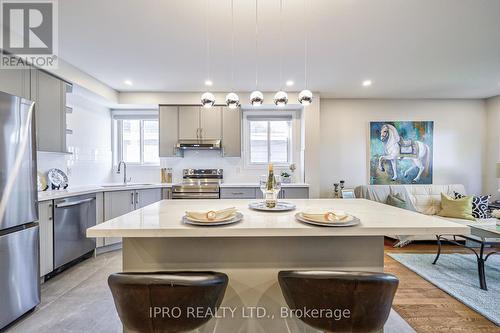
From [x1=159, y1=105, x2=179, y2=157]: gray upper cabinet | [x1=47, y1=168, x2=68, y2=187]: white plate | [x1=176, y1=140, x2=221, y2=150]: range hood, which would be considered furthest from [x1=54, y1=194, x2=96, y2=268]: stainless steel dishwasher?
[x1=176, y1=140, x2=221, y2=150]: range hood

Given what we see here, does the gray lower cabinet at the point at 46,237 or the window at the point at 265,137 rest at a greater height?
the window at the point at 265,137

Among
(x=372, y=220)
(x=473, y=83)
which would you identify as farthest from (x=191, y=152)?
(x=473, y=83)

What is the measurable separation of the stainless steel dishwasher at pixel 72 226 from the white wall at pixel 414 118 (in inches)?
151

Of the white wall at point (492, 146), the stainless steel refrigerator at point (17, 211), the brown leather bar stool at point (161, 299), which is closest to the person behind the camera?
the brown leather bar stool at point (161, 299)

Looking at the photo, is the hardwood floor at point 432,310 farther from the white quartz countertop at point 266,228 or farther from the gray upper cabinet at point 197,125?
the gray upper cabinet at point 197,125

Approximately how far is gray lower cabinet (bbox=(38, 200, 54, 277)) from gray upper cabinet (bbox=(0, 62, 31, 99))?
1.11m

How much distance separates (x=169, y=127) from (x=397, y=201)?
4018 mm

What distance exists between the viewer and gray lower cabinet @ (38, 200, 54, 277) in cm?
239

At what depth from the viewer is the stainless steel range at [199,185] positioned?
13.0 ft

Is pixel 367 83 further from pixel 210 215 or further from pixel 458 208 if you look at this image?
pixel 210 215

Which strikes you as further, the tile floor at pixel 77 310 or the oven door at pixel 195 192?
the oven door at pixel 195 192

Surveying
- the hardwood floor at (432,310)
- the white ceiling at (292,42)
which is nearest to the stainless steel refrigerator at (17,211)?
the white ceiling at (292,42)

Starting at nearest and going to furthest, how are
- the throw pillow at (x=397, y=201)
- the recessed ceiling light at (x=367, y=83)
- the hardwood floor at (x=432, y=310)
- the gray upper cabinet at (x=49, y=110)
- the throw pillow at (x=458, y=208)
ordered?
the hardwood floor at (x=432, y=310) → the gray upper cabinet at (x=49, y=110) → the throw pillow at (x=458, y=208) → the recessed ceiling light at (x=367, y=83) → the throw pillow at (x=397, y=201)

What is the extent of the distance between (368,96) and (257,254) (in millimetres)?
4135
